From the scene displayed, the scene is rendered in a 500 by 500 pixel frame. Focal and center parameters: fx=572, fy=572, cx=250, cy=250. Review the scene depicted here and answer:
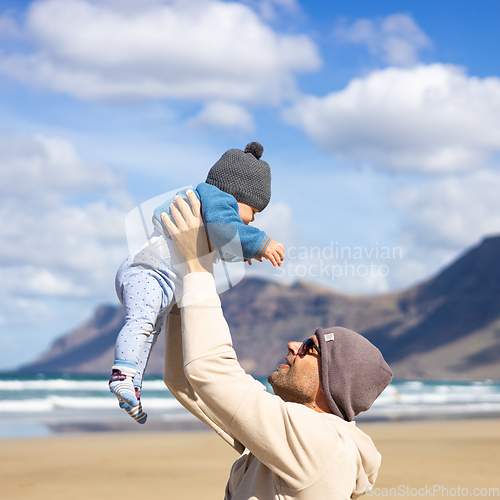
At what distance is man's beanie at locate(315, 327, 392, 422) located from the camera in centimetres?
204

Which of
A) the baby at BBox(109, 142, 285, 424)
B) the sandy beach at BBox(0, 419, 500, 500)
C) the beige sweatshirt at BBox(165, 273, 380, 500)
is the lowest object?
the sandy beach at BBox(0, 419, 500, 500)

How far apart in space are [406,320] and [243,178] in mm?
134244

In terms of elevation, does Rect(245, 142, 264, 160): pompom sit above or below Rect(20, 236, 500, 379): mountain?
above

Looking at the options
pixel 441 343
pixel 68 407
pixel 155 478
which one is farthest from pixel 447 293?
pixel 155 478

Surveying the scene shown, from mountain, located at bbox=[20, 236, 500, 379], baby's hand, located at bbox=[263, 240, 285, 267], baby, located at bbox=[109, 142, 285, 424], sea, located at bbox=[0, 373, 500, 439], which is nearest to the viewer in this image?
baby, located at bbox=[109, 142, 285, 424]

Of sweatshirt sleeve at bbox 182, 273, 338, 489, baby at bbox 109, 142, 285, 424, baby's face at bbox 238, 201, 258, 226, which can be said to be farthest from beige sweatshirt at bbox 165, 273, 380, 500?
baby's face at bbox 238, 201, 258, 226

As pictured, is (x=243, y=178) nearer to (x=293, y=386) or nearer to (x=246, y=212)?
(x=246, y=212)

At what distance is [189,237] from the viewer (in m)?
1.99

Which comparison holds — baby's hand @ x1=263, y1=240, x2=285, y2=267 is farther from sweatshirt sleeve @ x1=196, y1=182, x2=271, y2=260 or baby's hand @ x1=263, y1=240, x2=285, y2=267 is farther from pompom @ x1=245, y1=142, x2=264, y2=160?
pompom @ x1=245, y1=142, x2=264, y2=160

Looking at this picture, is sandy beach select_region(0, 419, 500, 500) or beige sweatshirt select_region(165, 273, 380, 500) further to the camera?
sandy beach select_region(0, 419, 500, 500)

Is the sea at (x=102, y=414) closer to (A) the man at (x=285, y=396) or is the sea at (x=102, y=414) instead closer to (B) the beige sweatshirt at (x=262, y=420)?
(A) the man at (x=285, y=396)

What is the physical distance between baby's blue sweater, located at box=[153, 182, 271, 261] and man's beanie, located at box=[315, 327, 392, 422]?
0.46m

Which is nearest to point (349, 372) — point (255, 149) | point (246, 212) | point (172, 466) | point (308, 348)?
point (308, 348)

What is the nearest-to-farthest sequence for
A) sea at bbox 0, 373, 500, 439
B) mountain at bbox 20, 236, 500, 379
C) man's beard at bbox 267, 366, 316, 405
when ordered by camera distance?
man's beard at bbox 267, 366, 316, 405, sea at bbox 0, 373, 500, 439, mountain at bbox 20, 236, 500, 379
